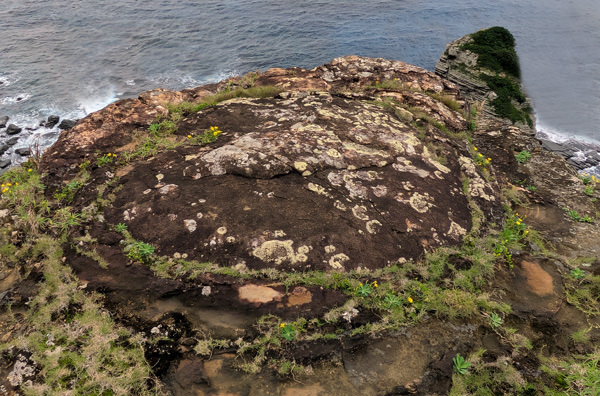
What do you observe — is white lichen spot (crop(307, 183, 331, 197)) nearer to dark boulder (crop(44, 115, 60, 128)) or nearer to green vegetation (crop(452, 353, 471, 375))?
green vegetation (crop(452, 353, 471, 375))

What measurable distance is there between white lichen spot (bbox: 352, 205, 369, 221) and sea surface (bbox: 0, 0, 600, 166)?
828 inches

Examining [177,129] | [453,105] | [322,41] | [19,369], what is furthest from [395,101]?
[322,41]

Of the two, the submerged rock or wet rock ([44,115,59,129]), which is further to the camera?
wet rock ([44,115,59,129])

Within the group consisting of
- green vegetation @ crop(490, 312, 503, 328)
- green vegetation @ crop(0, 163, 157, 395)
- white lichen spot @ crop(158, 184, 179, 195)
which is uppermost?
→ white lichen spot @ crop(158, 184, 179, 195)

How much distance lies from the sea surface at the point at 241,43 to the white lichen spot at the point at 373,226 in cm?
2147

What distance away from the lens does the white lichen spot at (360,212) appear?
8.36 metres

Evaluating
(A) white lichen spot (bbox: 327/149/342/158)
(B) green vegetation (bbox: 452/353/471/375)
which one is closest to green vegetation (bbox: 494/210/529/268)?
(B) green vegetation (bbox: 452/353/471/375)

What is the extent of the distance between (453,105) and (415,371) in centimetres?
1083

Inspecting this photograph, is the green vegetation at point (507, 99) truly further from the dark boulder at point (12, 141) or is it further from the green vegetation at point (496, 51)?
the dark boulder at point (12, 141)

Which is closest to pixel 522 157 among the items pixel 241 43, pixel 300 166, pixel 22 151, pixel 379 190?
pixel 379 190

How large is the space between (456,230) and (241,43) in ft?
101

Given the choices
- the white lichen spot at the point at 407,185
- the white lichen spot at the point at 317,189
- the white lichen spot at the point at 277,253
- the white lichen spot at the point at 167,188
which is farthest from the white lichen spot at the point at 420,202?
the white lichen spot at the point at 167,188

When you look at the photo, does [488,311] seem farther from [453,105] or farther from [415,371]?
[453,105]

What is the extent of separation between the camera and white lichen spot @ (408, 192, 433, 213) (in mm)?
8844
